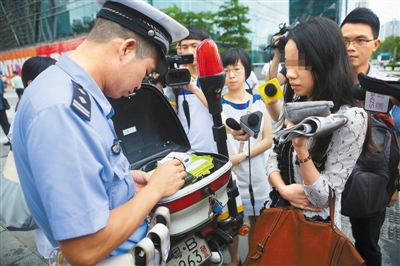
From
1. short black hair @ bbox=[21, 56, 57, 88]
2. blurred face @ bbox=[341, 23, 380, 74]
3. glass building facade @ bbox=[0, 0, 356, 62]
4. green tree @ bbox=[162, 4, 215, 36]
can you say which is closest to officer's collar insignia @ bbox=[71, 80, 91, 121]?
short black hair @ bbox=[21, 56, 57, 88]

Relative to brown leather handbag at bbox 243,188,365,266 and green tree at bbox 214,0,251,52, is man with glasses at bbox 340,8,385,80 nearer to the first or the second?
brown leather handbag at bbox 243,188,365,266

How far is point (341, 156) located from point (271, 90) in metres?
0.65

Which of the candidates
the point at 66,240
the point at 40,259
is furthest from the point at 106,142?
the point at 40,259

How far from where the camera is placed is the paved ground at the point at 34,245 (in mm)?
2469

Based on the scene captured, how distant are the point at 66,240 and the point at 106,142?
13.3 inches

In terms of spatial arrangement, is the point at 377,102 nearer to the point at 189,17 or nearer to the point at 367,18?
the point at 367,18

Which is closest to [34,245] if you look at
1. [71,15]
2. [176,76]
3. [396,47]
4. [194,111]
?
[194,111]

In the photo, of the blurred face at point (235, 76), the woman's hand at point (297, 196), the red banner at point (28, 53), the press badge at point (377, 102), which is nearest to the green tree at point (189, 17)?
the red banner at point (28, 53)

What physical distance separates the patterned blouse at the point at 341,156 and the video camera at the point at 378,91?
11 centimetres

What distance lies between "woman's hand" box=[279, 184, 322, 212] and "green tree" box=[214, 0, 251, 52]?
19.9 metres

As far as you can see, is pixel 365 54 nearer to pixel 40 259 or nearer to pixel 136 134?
pixel 136 134

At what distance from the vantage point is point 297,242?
1.24 meters

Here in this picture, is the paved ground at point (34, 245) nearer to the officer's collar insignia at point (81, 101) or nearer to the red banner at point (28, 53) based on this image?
the officer's collar insignia at point (81, 101)

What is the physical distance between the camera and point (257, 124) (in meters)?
1.51
